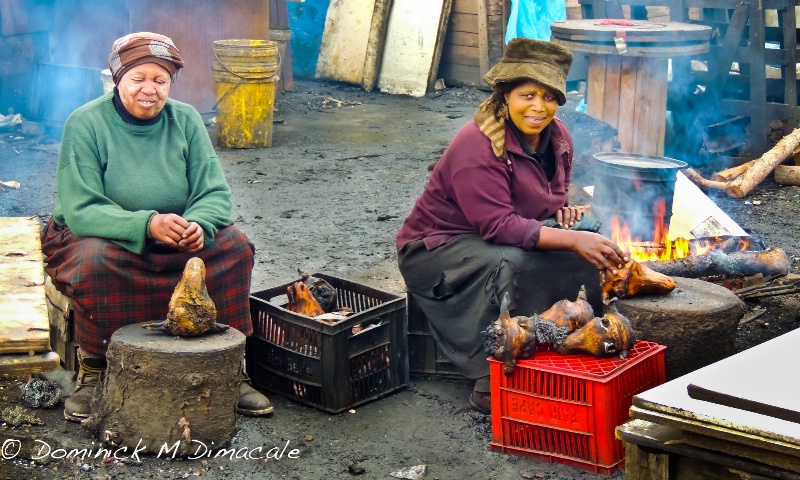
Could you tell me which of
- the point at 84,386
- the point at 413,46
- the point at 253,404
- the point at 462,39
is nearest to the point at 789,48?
the point at 462,39

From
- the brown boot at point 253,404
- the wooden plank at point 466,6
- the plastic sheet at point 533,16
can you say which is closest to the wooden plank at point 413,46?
the wooden plank at point 466,6

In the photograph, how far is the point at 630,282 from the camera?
173 inches

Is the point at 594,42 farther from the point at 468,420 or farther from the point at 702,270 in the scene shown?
the point at 468,420

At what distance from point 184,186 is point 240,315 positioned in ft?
2.18

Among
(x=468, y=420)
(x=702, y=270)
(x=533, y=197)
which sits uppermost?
(x=533, y=197)

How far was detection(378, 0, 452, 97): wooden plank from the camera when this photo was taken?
13.2 m

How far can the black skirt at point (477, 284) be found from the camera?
448 cm

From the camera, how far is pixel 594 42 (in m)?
8.30

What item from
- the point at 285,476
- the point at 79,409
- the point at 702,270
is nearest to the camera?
the point at 285,476

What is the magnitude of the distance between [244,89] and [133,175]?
219 inches

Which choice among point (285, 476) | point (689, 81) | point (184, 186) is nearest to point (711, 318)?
point (285, 476)

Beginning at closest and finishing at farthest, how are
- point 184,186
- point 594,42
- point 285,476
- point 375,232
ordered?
point 285,476
point 184,186
point 375,232
point 594,42

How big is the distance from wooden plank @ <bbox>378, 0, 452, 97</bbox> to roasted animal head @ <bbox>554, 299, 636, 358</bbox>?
31.6 ft

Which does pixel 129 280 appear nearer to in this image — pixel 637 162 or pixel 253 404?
pixel 253 404
